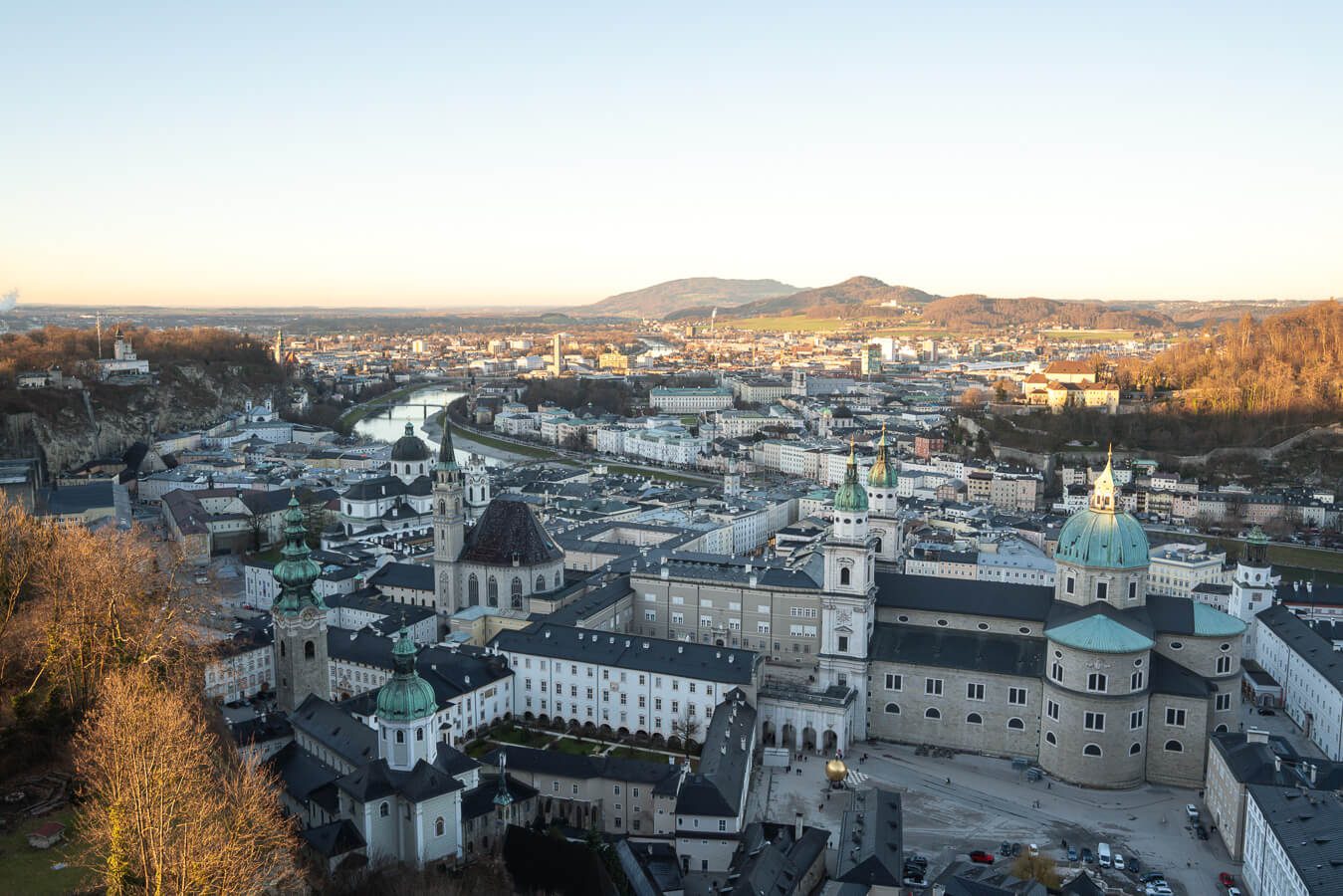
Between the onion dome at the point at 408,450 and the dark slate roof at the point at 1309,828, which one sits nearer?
the dark slate roof at the point at 1309,828

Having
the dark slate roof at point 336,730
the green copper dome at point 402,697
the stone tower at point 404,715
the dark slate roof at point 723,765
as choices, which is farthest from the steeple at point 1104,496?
the dark slate roof at point 336,730

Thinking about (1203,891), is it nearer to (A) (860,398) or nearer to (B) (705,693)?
(B) (705,693)

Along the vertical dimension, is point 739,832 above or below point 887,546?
below

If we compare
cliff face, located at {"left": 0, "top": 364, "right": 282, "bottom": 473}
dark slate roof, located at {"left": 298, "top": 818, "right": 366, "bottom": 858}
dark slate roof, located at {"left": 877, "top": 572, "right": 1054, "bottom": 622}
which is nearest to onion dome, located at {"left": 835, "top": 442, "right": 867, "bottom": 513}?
dark slate roof, located at {"left": 877, "top": 572, "right": 1054, "bottom": 622}

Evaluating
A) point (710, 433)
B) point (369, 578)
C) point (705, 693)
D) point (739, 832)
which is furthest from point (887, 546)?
point (710, 433)

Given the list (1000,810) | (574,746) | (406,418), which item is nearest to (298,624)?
(574,746)

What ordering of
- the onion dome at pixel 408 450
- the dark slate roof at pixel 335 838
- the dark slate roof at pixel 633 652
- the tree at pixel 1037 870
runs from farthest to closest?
1. the onion dome at pixel 408 450
2. the dark slate roof at pixel 633 652
3. the tree at pixel 1037 870
4. the dark slate roof at pixel 335 838

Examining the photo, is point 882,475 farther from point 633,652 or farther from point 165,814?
point 165,814

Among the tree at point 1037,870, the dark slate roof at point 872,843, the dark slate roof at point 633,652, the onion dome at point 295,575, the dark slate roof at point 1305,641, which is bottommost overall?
the tree at point 1037,870

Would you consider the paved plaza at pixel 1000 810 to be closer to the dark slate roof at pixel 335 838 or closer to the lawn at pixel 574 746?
the lawn at pixel 574 746
